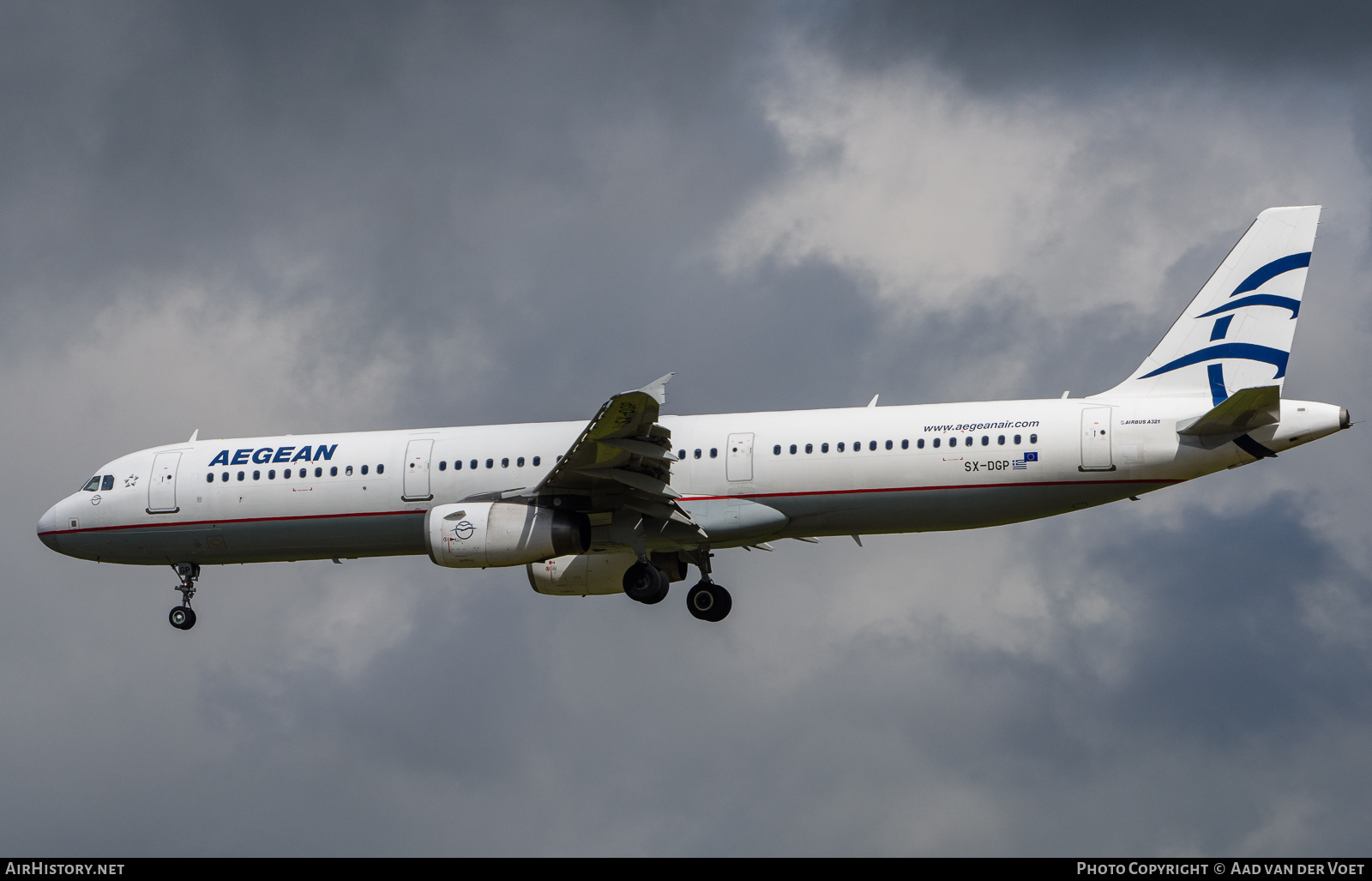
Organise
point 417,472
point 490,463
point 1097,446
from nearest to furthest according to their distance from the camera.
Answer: point 1097,446 → point 490,463 → point 417,472

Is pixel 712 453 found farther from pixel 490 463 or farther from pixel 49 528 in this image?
pixel 49 528

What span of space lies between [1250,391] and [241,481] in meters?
21.9

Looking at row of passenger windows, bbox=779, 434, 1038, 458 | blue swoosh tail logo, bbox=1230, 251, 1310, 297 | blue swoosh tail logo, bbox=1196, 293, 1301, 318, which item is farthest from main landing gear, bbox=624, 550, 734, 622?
blue swoosh tail logo, bbox=1230, 251, 1310, 297

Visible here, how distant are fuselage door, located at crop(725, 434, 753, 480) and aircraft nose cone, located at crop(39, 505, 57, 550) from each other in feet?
53.8

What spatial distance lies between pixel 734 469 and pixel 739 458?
10.5 inches

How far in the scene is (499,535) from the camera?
33.2 metres

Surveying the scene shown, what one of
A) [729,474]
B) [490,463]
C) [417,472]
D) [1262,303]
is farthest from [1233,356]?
[417,472]

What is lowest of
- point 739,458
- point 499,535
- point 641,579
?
point 499,535

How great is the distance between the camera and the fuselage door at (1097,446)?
107ft

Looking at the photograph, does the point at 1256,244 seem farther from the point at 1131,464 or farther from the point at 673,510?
the point at 673,510

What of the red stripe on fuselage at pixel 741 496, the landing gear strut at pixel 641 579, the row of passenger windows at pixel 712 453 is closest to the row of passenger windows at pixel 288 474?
the red stripe on fuselage at pixel 741 496

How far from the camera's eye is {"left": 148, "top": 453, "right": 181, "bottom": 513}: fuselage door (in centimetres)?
3741

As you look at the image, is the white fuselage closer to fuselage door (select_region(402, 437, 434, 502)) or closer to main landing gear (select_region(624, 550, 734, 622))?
fuselage door (select_region(402, 437, 434, 502))
